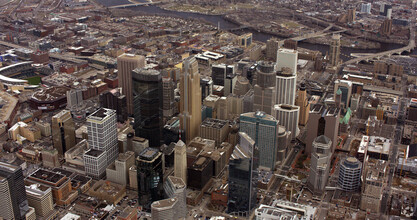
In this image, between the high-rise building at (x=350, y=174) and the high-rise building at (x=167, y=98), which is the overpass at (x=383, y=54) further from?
the high-rise building at (x=350, y=174)

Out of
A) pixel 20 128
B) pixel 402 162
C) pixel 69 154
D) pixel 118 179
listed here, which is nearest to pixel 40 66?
pixel 20 128

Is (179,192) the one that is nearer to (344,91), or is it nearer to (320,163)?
(320,163)

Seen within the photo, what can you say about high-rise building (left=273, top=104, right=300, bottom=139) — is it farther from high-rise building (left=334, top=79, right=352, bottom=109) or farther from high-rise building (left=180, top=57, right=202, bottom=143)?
high-rise building (left=334, top=79, right=352, bottom=109)

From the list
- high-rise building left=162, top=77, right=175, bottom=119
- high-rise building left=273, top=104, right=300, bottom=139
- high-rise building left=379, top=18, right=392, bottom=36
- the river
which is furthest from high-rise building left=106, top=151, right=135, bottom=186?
high-rise building left=379, top=18, right=392, bottom=36

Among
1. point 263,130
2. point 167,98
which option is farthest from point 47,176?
point 263,130

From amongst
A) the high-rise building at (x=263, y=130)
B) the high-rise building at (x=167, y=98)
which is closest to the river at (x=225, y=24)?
the high-rise building at (x=167, y=98)

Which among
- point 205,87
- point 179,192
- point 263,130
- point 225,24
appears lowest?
point 179,192

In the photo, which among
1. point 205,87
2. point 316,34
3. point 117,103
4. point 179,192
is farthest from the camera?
point 316,34
